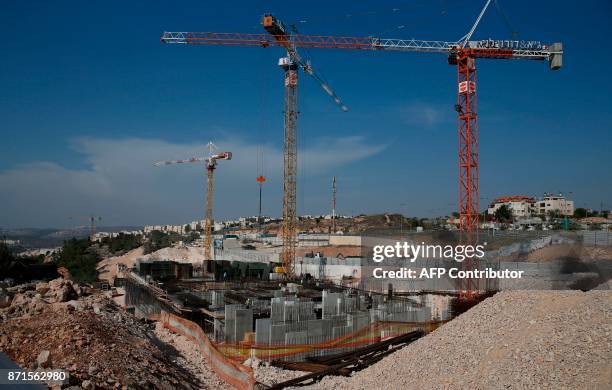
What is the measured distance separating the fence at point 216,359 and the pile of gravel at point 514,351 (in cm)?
161

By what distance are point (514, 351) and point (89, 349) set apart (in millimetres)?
8143

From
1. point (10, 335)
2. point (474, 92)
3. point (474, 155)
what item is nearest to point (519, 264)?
point (474, 155)

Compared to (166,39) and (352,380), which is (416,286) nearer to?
(352,380)

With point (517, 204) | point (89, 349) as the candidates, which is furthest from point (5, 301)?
point (517, 204)

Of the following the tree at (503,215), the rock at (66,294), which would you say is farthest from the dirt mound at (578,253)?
the tree at (503,215)

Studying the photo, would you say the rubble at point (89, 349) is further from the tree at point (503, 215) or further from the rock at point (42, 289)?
the tree at point (503, 215)

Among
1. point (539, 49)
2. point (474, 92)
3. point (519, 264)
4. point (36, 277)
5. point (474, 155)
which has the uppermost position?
point (539, 49)

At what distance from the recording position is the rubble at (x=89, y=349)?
27.3ft

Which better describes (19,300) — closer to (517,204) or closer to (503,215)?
(503,215)

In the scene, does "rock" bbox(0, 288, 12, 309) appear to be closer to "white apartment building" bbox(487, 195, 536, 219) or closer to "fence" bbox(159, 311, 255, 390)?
"fence" bbox(159, 311, 255, 390)

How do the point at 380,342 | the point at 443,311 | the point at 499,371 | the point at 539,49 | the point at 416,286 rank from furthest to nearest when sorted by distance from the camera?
the point at 416,286 < the point at 539,49 < the point at 443,311 < the point at 380,342 < the point at 499,371

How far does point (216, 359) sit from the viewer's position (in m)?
12.0

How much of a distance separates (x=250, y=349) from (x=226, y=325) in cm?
105

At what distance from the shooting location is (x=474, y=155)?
65.2 feet
